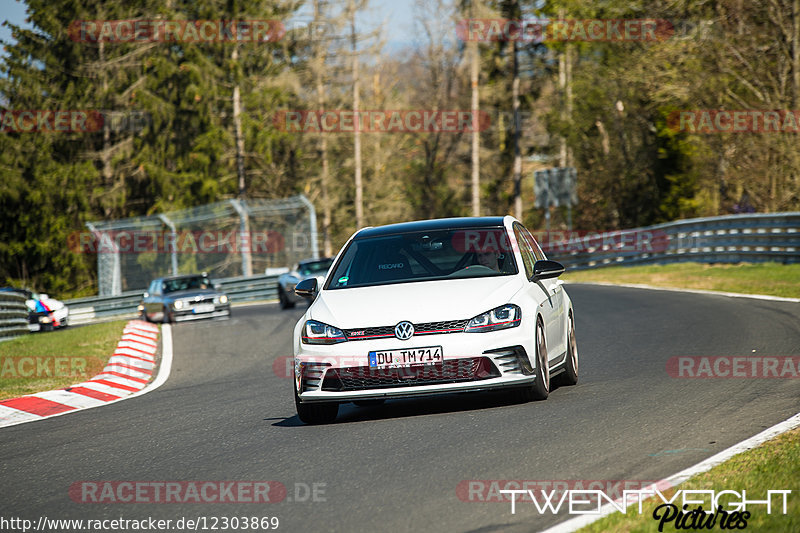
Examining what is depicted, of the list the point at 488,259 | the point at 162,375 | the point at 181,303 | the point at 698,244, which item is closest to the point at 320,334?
the point at 488,259

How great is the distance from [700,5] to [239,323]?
21.4 metres

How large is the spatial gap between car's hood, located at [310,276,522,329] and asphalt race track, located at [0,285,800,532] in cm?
81

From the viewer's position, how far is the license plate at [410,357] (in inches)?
316

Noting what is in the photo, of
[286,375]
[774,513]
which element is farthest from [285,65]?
[774,513]

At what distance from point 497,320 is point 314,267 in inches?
916

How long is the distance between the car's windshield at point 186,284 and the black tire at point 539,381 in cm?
2081

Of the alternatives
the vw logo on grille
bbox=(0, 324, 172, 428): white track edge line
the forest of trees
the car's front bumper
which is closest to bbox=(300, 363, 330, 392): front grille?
the car's front bumper

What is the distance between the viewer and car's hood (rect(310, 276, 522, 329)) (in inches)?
322

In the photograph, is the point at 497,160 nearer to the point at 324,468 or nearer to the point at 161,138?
the point at 161,138

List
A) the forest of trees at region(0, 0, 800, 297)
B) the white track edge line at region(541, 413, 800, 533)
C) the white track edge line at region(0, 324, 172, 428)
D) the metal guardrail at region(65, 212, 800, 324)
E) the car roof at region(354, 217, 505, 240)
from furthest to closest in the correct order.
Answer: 1. the forest of trees at region(0, 0, 800, 297)
2. the metal guardrail at region(65, 212, 800, 324)
3. the white track edge line at region(0, 324, 172, 428)
4. the car roof at region(354, 217, 505, 240)
5. the white track edge line at region(541, 413, 800, 533)

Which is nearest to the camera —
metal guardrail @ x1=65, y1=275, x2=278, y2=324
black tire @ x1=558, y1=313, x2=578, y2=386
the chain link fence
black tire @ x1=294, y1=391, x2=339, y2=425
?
black tire @ x1=294, y1=391, x2=339, y2=425

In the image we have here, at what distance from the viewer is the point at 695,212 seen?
44.2 metres

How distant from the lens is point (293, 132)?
200 ft

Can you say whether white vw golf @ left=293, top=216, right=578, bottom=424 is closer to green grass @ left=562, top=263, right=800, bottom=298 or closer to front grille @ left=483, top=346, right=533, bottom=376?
front grille @ left=483, top=346, right=533, bottom=376
